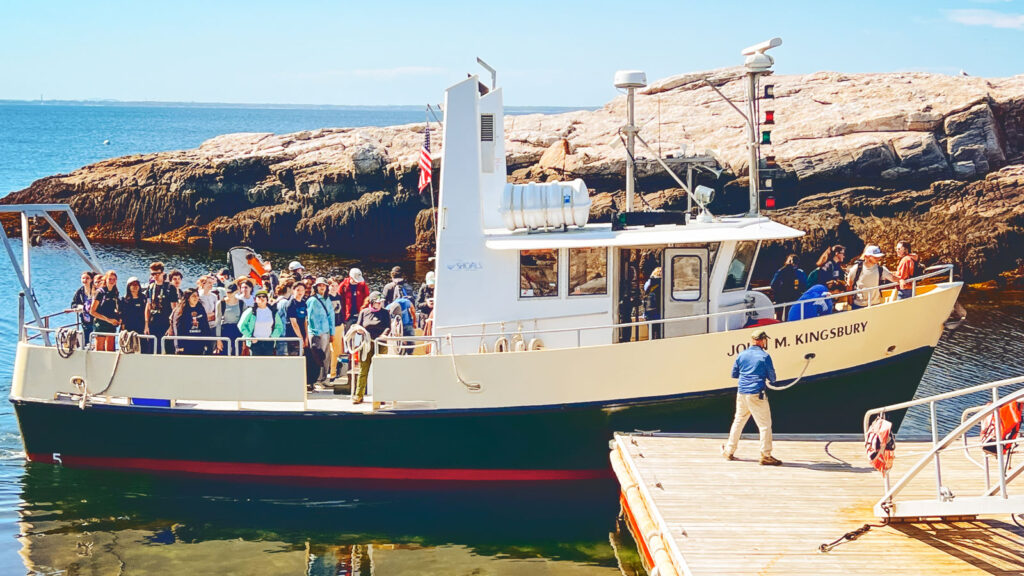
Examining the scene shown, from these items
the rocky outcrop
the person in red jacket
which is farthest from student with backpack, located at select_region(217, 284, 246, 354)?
the rocky outcrop

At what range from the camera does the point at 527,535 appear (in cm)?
1095

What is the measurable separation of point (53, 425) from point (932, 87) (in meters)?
27.5

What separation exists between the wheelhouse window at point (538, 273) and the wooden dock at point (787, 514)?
1.92 metres

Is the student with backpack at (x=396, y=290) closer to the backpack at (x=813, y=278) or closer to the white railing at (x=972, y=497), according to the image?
the backpack at (x=813, y=278)

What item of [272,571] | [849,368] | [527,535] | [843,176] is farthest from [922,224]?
[272,571]

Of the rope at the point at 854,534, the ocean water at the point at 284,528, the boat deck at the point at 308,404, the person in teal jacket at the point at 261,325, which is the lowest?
the ocean water at the point at 284,528

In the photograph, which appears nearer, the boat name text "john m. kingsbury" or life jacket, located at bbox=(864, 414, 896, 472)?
life jacket, located at bbox=(864, 414, 896, 472)

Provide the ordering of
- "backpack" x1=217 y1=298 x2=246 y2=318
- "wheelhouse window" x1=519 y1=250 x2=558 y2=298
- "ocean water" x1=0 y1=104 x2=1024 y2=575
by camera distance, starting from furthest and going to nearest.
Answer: "backpack" x1=217 y1=298 x2=246 y2=318
"wheelhouse window" x1=519 y1=250 x2=558 y2=298
"ocean water" x1=0 y1=104 x2=1024 y2=575

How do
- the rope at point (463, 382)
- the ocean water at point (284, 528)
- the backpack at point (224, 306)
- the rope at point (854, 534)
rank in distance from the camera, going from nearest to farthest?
the rope at point (854, 534) → the ocean water at point (284, 528) → the rope at point (463, 382) → the backpack at point (224, 306)

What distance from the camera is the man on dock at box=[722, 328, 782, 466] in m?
9.89

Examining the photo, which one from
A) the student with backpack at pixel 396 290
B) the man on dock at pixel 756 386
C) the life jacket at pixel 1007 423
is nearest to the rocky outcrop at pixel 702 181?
the student with backpack at pixel 396 290

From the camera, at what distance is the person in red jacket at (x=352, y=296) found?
43.2 ft

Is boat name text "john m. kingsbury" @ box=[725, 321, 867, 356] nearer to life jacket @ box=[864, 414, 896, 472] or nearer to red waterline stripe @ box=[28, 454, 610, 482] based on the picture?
red waterline stripe @ box=[28, 454, 610, 482]

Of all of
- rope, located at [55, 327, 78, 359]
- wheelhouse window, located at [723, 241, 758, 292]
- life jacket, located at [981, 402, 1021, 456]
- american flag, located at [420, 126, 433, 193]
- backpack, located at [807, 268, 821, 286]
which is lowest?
life jacket, located at [981, 402, 1021, 456]
